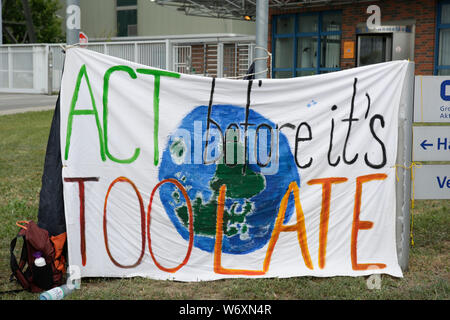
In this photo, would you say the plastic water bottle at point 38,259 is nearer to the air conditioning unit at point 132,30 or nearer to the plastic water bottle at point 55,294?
the plastic water bottle at point 55,294

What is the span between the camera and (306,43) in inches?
817

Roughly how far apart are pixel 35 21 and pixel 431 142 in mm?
39179

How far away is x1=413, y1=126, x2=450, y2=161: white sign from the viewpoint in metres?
5.48

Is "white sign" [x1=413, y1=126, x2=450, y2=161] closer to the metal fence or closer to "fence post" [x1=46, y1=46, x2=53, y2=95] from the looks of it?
the metal fence

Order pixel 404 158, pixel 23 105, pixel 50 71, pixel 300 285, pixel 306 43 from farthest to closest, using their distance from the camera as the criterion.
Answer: pixel 50 71
pixel 23 105
pixel 306 43
pixel 404 158
pixel 300 285

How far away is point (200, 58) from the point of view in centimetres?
2700

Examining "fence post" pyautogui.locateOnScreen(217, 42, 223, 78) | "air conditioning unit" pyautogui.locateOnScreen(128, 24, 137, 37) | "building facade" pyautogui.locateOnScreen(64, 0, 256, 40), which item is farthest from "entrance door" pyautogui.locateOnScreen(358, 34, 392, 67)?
"air conditioning unit" pyautogui.locateOnScreen(128, 24, 137, 37)

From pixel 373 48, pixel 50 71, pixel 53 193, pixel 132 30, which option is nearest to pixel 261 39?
pixel 53 193

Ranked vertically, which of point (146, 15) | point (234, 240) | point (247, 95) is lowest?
point (234, 240)

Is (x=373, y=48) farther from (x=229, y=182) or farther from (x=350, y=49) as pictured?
(x=229, y=182)

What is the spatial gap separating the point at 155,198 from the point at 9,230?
2149 mm

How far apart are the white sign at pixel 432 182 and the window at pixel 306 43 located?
48.6 feet

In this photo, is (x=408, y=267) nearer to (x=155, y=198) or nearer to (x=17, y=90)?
(x=155, y=198)
